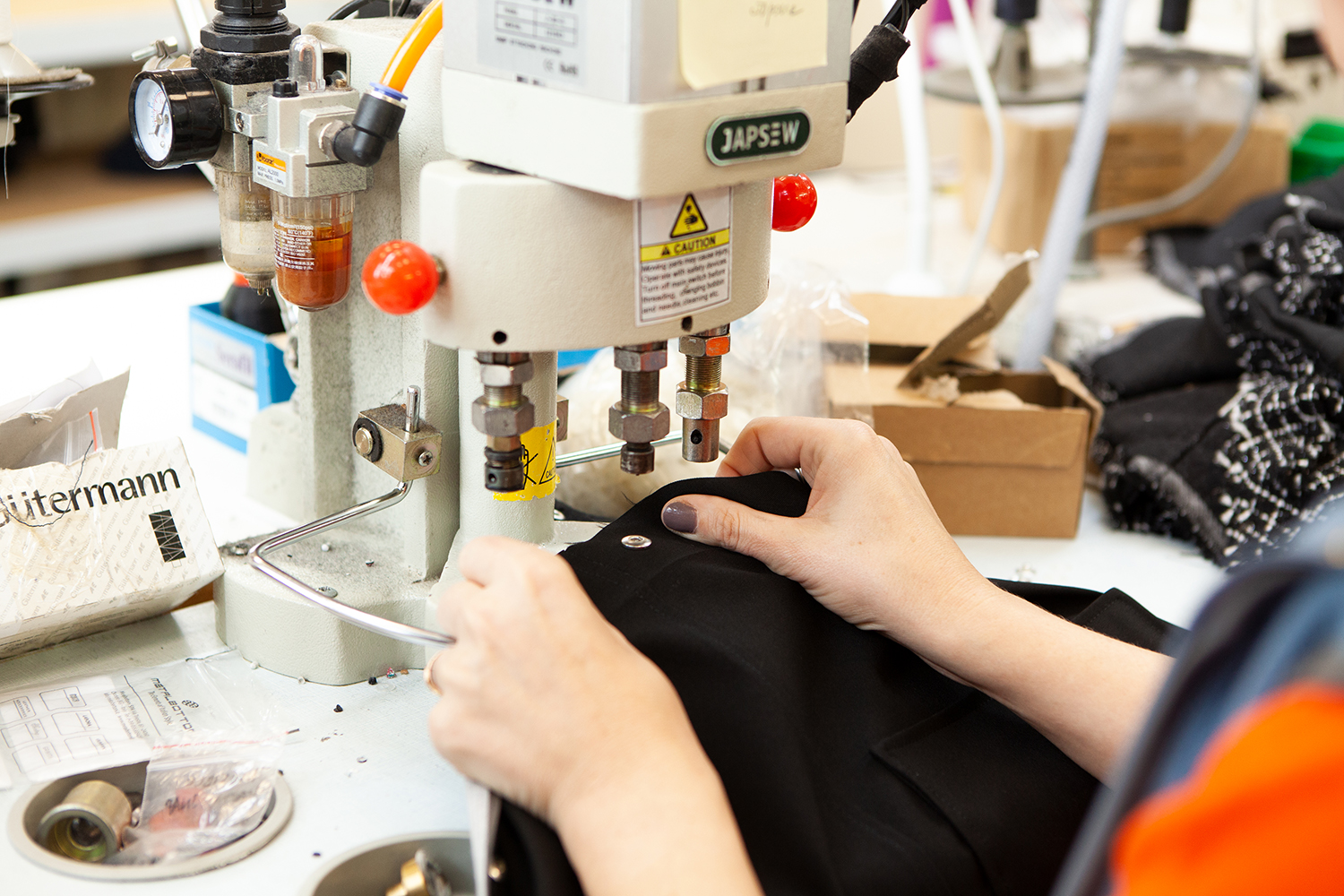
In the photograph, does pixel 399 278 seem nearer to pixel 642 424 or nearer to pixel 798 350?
pixel 642 424

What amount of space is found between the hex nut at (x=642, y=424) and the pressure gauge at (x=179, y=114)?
362 mm

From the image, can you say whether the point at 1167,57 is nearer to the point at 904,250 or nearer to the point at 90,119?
the point at 904,250

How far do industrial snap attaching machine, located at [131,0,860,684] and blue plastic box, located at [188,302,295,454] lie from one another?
0.19 m

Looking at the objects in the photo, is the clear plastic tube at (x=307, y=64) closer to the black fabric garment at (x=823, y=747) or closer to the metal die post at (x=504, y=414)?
the metal die post at (x=504, y=414)

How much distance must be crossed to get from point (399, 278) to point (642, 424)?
198 mm

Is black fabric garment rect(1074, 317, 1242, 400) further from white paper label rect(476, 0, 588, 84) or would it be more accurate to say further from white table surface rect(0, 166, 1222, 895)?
white paper label rect(476, 0, 588, 84)

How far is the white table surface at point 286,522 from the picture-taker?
78cm

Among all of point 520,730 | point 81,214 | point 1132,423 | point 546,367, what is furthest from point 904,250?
point 81,214

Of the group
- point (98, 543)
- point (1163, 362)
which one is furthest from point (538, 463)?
point (1163, 362)

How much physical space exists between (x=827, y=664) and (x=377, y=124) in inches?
17.6

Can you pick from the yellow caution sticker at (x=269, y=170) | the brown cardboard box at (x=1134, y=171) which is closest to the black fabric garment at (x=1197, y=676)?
the yellow caution sticker at (x=269, y=170)

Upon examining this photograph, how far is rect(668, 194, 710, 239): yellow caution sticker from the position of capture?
724mm

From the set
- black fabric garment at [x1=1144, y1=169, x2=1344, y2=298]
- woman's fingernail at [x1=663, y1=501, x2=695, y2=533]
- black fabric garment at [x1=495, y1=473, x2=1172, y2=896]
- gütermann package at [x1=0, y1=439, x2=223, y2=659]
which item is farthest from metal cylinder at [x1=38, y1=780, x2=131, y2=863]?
black fabric garment at [x1=1144, y1=169, x2=1344, y2=298]

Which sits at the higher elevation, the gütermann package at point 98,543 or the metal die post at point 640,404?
the metal die post at point 640,404
